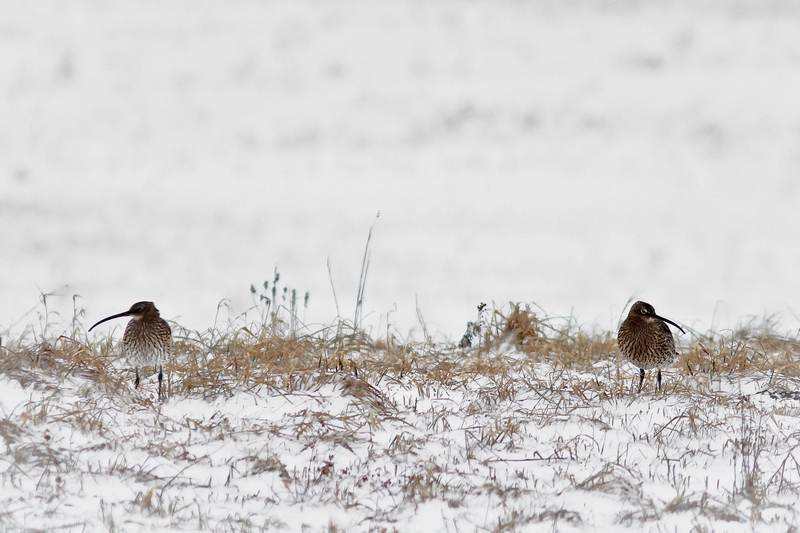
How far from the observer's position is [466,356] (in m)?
7.56

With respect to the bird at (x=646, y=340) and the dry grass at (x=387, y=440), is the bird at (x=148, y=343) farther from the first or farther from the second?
the bird at (x=646, y=340)

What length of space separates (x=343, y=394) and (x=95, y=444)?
5.46 feet

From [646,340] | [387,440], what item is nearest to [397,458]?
[387,440]

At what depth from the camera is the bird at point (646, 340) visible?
6156 mm

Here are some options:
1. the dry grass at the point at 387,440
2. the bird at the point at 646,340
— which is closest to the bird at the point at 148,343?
the dry grass at the point at 387,440

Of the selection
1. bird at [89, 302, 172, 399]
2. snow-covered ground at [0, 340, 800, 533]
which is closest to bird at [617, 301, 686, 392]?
snow-covered ground at [0, 340, 800, 533]

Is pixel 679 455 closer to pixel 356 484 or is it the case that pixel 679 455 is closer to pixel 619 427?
pixel 619 427

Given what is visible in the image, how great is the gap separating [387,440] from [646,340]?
2323 millimetres

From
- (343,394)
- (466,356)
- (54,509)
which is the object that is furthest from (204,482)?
(466,356)

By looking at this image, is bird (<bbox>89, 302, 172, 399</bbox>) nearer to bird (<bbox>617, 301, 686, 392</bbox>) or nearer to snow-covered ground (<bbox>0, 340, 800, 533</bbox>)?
snow-covered ground (<bbox>0, 340, 800, 533</bbox>)

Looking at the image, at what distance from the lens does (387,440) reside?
5.05 m

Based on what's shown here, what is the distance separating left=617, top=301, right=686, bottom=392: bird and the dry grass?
240 millimetres

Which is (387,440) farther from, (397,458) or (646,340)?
(646,340)

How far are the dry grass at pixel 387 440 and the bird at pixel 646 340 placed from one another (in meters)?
0.24
